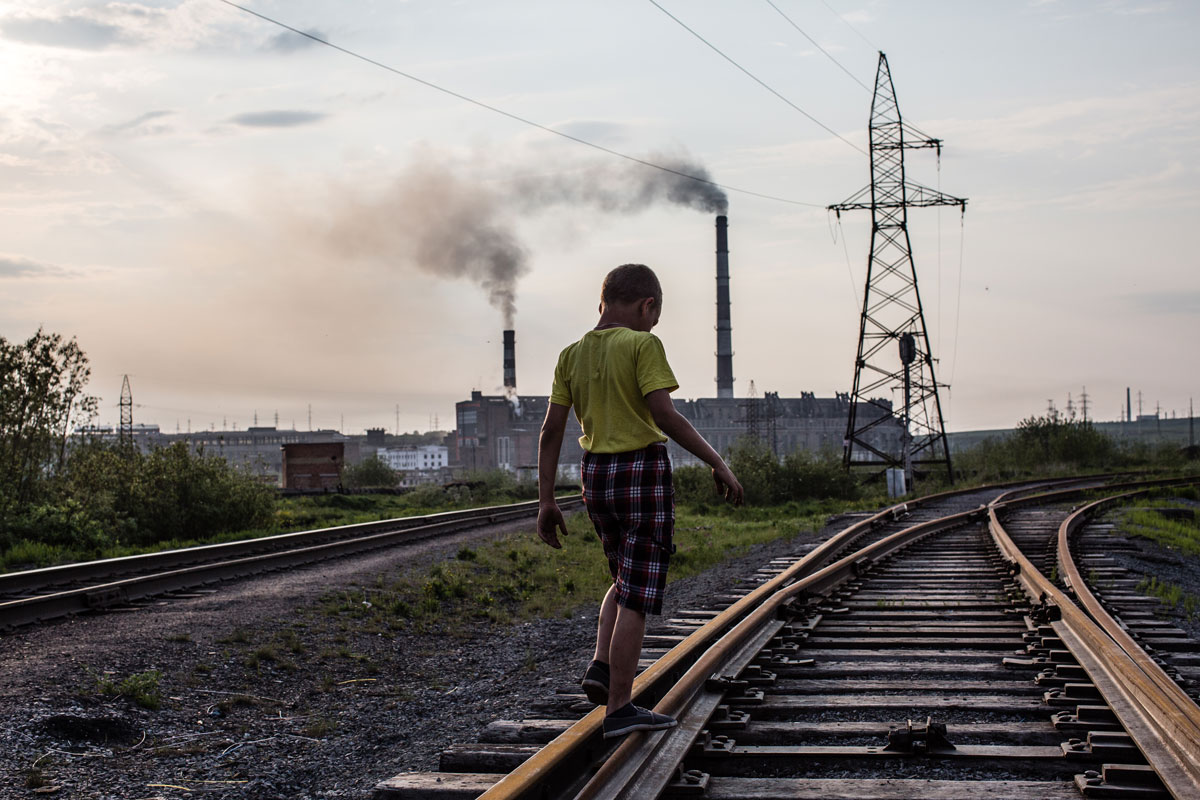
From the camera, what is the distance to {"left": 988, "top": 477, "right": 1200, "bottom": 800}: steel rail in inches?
124

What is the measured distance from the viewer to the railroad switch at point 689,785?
3.13 m

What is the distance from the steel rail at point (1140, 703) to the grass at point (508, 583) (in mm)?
4449

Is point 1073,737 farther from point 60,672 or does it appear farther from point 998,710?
point 60,672

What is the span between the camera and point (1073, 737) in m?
3.62

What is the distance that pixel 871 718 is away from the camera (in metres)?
4.03

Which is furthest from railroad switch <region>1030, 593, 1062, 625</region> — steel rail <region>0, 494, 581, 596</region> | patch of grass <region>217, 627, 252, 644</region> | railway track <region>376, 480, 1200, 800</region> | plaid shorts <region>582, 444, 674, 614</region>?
steel rail <region>0, 494, 581, 596</region>

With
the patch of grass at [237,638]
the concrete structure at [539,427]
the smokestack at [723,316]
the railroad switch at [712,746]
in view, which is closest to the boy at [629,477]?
the railroad switch at [712,746]

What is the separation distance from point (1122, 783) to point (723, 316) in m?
69.2

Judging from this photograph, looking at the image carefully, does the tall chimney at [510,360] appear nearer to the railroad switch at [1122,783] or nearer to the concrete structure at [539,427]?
the concrete structure at [539,427]

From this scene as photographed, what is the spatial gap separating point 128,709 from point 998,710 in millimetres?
4120

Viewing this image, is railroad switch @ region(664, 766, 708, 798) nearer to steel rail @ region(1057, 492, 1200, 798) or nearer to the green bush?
steel rail @ region(1057, 492, 1200, 798)

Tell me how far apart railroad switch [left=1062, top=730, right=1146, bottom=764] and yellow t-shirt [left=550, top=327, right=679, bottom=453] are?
64.1 inches

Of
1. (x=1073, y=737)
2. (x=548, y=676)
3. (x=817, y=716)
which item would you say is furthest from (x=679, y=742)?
(x=548, y=676)

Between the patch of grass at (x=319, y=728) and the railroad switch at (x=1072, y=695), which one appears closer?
the railroad switch at (x=1072, y=695)
